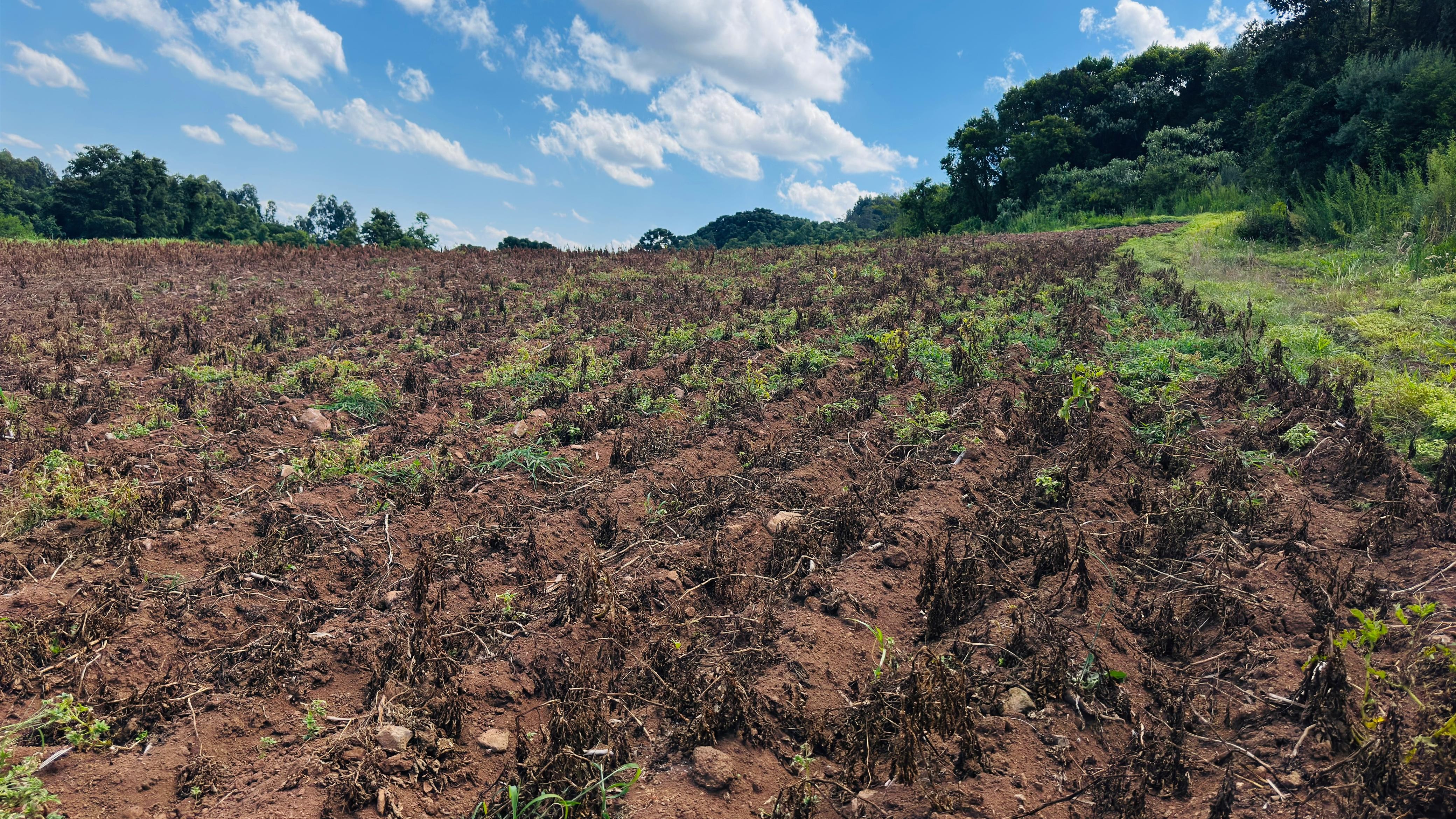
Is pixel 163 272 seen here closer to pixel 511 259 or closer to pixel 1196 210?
pixel 511 259

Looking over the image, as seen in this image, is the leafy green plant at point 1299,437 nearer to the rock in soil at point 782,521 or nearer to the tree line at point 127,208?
the rock in soil at point 782,521

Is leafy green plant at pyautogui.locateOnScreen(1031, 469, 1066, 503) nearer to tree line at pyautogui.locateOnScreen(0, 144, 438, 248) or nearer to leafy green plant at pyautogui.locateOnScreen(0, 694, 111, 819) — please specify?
leafy green plant at pyautogui.locateOnScreen(0, 694, 111, 819)

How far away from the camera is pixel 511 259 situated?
56.7ft

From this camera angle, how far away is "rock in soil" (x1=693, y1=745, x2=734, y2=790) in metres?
2.54

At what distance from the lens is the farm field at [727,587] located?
2580 millimetres

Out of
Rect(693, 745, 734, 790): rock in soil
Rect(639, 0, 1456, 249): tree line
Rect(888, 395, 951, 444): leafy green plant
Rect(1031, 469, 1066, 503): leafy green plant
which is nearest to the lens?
Rect(693, 745, 734, 790): rock in soil

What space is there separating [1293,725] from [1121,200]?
29371 millimetres

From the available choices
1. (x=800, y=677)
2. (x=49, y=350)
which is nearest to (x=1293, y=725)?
(x=800, y=677)

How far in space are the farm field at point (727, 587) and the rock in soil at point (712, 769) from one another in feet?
0.04

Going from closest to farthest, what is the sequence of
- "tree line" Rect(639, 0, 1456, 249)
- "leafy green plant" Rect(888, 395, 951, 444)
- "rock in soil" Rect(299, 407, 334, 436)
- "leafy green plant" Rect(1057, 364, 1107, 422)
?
"leafy green plant" Rect(888, 395, 951, 444), "leafy green plant" Rect(1057, 364, 1107, 422), "rock in soil" Rect(299, 407, 334, 436), "tree line" Rect(639, 0, 1456, 249)

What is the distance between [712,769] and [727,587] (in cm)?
121

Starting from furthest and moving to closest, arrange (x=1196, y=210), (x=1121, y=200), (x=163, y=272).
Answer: (x=1121, y=200) → (x=1196, y=210) → (x=163, y=272)

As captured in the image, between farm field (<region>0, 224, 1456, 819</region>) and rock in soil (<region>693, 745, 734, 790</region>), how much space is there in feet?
0.04

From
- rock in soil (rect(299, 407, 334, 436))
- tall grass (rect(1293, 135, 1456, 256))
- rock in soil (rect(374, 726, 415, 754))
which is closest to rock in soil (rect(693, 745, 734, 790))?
rock in soil (rect(374, 726, 415, 754))
